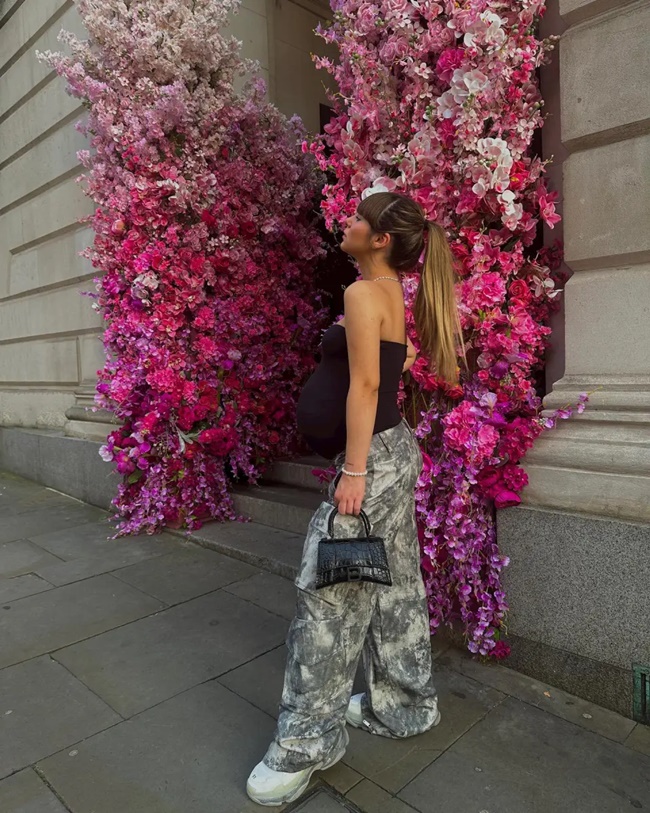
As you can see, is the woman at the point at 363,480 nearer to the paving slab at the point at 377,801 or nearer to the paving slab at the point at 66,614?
the paving slab at the point at 377,801

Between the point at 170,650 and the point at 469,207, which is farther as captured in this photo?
the point at 170,650

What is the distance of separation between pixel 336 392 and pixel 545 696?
5.69ft

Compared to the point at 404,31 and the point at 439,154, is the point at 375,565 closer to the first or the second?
the point at 439,154

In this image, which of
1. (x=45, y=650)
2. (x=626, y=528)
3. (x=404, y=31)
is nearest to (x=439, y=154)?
(x=404, y=31)

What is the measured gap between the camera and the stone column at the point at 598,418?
255 centimetres

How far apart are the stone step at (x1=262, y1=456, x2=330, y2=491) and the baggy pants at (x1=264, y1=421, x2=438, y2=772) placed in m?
2.88

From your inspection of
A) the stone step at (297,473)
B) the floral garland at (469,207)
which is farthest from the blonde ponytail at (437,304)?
the stone step at (297,473)

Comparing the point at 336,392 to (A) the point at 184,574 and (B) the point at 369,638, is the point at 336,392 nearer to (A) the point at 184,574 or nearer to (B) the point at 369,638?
(B) the point at 369,638

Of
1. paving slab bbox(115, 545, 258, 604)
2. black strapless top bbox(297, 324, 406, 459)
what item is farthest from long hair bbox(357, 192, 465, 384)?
paving slab bbox(115, 545, 258, 604)

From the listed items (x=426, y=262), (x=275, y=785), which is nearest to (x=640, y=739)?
(x=275, y=785)

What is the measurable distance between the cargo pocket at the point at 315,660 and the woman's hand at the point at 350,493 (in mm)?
404

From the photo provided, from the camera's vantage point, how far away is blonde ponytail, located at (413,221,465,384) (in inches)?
88.5

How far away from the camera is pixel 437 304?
2271mm

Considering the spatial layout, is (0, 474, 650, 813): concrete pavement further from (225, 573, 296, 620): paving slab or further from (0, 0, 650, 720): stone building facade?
(0, 0, 650, 720): stone building facade
